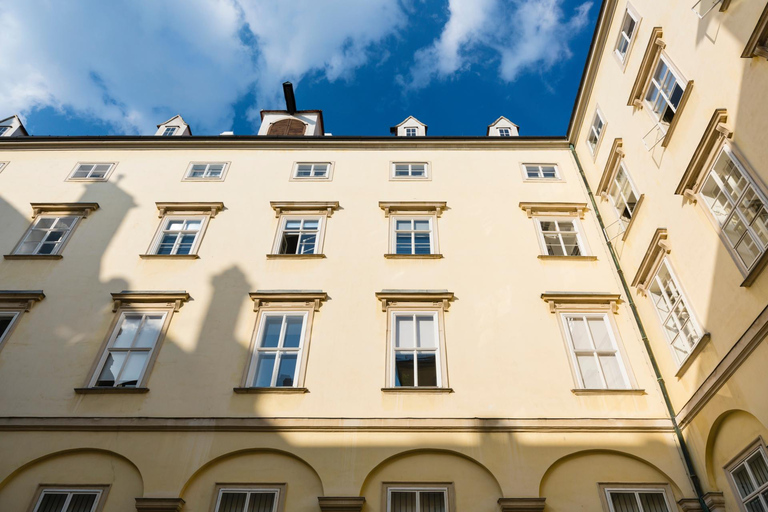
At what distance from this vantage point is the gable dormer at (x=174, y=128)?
64.2 ft

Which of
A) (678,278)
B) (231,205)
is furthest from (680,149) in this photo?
(231,205)

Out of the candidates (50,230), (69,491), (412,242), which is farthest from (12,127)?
(412,242)

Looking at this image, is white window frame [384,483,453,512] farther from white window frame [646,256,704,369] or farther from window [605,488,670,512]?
white window frame [646,256,704,369]

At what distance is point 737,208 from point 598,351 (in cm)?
440

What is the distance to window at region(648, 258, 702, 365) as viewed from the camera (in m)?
10.5

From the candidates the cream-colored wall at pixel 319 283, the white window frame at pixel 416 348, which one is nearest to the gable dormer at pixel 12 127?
the cream-colored wall at pixel 319 283

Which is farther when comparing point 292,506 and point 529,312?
point 529,312

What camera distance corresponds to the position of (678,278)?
1086 cm

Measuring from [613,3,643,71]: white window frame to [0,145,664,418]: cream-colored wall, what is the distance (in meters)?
4.04

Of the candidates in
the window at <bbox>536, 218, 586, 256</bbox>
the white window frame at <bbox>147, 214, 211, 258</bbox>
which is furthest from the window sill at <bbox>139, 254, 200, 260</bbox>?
the window at <bbox>536, 218, 586, 256</bbox>

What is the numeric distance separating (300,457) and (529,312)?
6.18 meters

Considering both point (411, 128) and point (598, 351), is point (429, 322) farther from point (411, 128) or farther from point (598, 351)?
point (411, 128)

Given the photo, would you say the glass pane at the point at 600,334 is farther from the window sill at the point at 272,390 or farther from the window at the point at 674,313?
the window sill at the point at 272,390

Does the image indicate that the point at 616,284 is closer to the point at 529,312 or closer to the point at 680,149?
the point at 529,312
